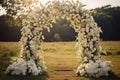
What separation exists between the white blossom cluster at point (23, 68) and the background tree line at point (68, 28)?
70 centimetres

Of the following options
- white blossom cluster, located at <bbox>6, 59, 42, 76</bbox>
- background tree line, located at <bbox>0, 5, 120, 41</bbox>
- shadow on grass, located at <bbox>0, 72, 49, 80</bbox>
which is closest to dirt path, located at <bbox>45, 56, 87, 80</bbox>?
shadow on grass, located at <bbox>0, 72, 49, 80</bbox>

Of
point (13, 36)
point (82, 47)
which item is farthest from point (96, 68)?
point (13, 36)

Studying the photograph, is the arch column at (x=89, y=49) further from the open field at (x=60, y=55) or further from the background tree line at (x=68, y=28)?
the background tree line at (x=68, y=28)

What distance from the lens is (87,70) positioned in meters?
6.33

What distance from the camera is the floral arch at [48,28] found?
21.0 feet

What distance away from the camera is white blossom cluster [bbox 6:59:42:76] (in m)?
6.27

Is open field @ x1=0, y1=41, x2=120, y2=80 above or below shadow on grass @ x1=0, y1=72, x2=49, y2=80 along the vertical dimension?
above

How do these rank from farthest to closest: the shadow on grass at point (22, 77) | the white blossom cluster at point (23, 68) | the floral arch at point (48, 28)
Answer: the floral arch at point (48, 28)
the white blossom cluster at point (23, 68)
the shadow on grass at point (22, 77)

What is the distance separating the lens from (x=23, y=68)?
6281 millimetres

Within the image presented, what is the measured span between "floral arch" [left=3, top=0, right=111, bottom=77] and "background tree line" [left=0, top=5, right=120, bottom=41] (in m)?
0.30

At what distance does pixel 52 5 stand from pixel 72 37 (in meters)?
0.97

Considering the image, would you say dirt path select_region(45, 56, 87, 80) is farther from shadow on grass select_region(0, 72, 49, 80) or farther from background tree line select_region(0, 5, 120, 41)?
background tree line select_region(0, 5, 120, 41)

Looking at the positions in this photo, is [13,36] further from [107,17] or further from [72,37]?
[107,17]

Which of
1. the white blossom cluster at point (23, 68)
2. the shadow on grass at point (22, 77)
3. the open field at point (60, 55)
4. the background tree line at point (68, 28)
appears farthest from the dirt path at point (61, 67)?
the background tree line at point (68, 28)
